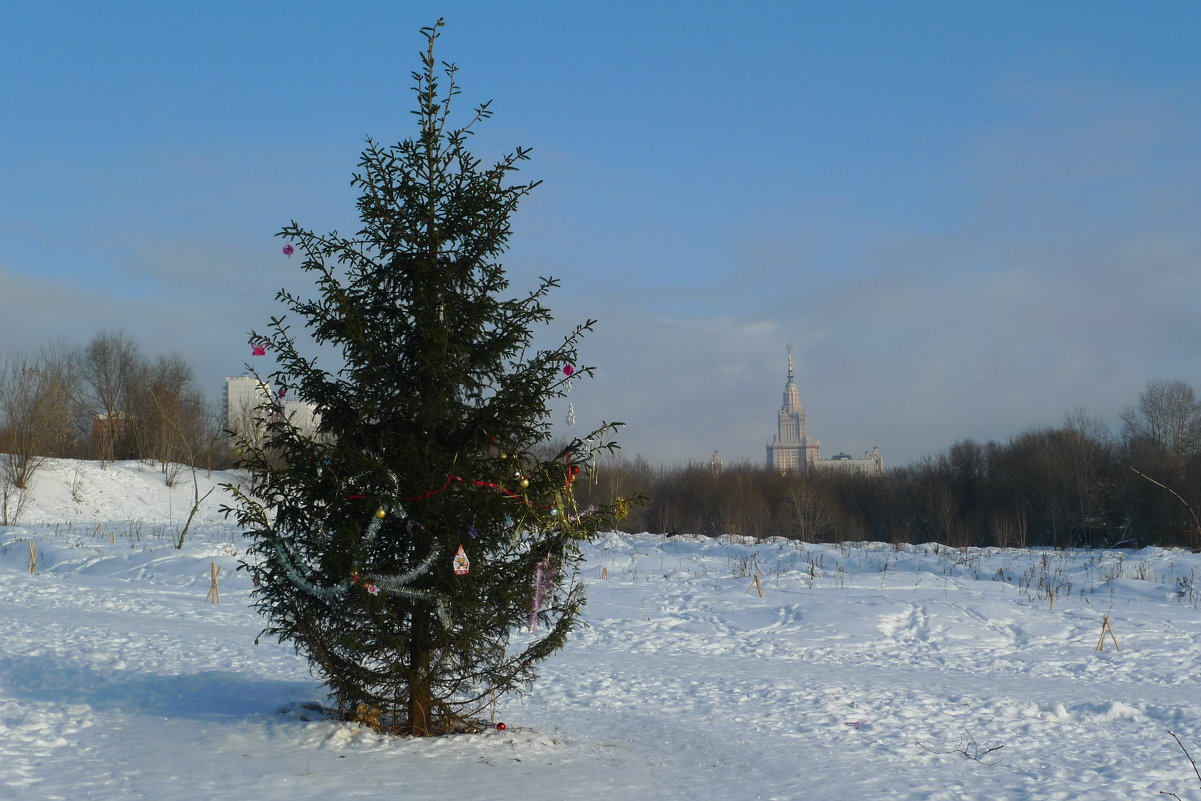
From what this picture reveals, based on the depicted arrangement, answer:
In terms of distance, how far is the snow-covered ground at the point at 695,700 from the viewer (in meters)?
5.91

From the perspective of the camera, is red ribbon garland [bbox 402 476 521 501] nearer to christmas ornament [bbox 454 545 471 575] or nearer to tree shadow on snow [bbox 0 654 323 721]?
christmas ornament [bbox 454 545 471 575]

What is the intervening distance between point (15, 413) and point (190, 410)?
10154 millimetres

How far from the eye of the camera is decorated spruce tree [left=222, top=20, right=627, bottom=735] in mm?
6301

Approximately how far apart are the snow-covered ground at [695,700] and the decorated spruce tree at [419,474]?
757 millimetres

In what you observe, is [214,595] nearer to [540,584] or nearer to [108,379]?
A: [540,584]

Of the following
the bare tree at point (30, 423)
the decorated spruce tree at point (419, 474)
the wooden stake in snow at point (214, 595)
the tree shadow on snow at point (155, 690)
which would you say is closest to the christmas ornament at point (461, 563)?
the decorated spruce tree at point (419, 474)

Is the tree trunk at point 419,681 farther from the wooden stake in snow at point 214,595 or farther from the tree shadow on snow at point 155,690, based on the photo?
the wooden stake in snow at point 214,595

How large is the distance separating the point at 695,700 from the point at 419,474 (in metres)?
4.20

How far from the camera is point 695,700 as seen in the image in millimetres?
8953

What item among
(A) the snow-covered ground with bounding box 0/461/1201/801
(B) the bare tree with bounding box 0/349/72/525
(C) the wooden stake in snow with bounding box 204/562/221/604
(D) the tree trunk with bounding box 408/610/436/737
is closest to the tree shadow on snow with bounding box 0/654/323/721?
(A) the snow-covered ground with bounding box 0/461/1201/801

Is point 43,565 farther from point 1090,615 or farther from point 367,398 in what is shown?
point 1090,615

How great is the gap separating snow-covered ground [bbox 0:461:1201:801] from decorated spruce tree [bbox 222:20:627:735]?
757 millimetres

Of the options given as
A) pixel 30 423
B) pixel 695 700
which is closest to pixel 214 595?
pixel 695 700

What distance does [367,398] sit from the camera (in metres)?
6.50
